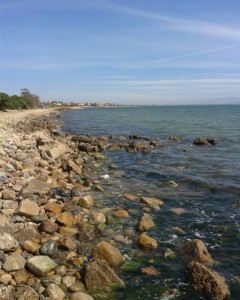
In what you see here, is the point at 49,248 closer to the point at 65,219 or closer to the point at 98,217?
the point at 65,219

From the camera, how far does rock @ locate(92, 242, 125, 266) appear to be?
351 inches

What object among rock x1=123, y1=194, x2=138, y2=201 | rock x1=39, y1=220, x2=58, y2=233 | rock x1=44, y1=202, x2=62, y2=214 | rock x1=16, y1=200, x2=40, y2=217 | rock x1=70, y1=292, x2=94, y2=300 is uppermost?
rock x1=16, y1=200, x2=40, y2=217

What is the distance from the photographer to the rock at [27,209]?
11.0 meters

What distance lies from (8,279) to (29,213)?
3602 millimetres

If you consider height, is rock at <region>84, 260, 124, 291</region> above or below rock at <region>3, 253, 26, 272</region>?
below

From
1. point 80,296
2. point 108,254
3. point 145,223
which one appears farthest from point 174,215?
point 80,296

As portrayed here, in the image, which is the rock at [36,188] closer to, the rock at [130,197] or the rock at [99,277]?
the rock at [130,197]

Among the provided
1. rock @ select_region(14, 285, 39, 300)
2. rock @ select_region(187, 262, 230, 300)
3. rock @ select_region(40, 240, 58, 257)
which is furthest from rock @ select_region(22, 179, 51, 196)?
rock @ select_region(187, 262, 230, 300)

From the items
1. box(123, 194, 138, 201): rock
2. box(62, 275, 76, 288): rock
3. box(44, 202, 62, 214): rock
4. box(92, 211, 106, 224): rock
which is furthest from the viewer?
box(123, 194, 138, 201): rock

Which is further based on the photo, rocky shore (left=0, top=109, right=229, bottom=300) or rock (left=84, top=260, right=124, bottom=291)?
rock (left=84, top=260, right=124, bottom=291)

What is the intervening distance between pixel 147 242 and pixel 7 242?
397 centimetres

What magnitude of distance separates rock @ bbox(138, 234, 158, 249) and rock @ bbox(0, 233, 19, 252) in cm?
358

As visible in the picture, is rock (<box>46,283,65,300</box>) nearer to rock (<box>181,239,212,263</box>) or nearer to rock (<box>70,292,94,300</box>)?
rock (<box>70,292,94,300</box>)

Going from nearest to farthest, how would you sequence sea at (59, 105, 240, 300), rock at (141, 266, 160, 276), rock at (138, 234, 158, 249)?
sea at (59, 105, 240, 300) < rock at (141, 266, 160, 276) < rock at (138, 234, 158, 249)
